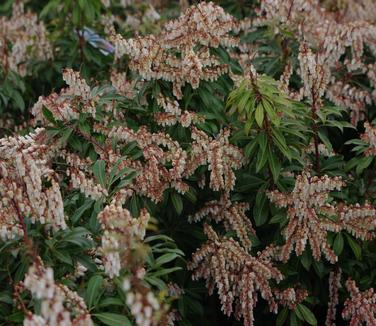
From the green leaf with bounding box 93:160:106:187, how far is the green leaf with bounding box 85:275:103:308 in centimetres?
75

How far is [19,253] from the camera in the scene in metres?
3.77

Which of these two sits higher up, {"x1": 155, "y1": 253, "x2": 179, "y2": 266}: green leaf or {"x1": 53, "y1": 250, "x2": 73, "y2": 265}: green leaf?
{"x1": 53, "y1": 250, "x2": 73, "y2": 265}: green leaf

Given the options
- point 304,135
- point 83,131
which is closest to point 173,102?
point 83,131

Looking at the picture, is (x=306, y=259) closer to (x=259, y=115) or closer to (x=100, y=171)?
(x=259, y=115)

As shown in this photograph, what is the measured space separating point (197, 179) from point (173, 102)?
1.89 feet

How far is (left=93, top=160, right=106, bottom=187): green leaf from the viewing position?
417 cm

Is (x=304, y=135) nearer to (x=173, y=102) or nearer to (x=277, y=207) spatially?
(x=277, y=207)

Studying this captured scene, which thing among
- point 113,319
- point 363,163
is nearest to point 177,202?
point 113,319

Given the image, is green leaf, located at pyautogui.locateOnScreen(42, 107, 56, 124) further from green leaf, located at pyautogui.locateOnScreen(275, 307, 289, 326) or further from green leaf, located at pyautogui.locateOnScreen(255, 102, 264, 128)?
green leaf, located at pyautogui.locateOnScreen(275, 307, 289, 326)

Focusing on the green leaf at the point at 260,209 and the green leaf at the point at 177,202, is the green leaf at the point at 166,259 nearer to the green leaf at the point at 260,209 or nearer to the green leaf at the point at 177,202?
the green leaf at the point at 177,202

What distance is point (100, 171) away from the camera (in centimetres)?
423

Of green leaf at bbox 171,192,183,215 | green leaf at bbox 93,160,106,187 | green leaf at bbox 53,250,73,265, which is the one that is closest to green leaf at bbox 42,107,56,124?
green leaf at bbox 93,160,106,187

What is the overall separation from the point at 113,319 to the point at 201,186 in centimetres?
152

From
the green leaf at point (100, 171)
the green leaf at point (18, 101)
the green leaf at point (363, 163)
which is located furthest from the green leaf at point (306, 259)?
the green leaf at point (18, 101)
